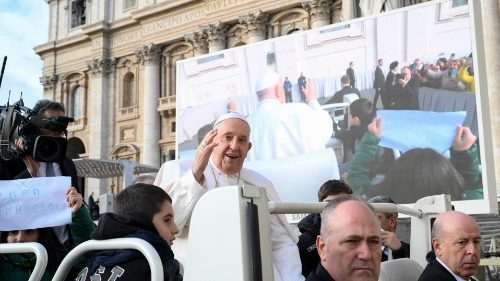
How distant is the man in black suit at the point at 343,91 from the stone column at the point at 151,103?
67.2ft

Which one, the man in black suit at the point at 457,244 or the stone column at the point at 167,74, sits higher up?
the stone column at the point at 167,74

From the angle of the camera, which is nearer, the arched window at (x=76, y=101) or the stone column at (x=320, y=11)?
the stone column at (x=320, y=11)

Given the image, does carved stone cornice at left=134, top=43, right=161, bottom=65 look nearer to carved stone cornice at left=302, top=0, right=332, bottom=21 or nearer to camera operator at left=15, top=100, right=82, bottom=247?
carved stone cornice at left=302, top=0, right=332, bottom=21

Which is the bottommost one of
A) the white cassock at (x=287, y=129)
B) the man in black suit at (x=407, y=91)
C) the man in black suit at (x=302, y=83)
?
the white cassock at (x=287, y=129)

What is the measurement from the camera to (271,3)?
985 inches

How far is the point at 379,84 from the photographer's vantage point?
7.46m

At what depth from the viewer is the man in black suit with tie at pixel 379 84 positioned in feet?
24.3

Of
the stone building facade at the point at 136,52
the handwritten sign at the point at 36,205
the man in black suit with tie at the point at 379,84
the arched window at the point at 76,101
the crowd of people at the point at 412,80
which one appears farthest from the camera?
the arched window at the point at 76,101

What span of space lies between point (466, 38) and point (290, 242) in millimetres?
5043

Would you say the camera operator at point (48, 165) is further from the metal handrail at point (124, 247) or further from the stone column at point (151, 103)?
the stone column at point (151, 103)

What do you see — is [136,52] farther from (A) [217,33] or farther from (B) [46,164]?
(B) [46,164]

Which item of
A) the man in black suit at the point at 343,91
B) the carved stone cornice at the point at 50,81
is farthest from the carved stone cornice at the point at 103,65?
the man in black suit at the point at 343,91

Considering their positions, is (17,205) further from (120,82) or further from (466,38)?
(120,82)

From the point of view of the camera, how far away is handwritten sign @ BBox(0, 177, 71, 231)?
270 cm
